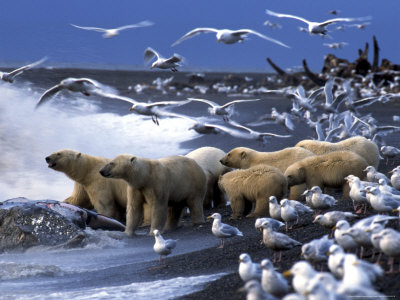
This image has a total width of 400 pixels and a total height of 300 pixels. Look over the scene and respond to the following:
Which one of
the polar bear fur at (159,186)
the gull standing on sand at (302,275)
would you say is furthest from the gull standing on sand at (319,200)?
the gull standing on sand at (302,275)

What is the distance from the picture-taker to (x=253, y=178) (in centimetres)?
1355

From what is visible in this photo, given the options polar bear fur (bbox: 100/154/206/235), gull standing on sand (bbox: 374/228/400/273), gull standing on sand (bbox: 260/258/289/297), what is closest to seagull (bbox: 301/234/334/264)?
gull standing on sand (bbox: 374/228/400/273)

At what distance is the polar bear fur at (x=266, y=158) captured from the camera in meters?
15.1

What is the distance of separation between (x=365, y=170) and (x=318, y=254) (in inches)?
233

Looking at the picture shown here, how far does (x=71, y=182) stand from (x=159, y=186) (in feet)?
30.6

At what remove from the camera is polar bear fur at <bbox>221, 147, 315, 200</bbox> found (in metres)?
15.1

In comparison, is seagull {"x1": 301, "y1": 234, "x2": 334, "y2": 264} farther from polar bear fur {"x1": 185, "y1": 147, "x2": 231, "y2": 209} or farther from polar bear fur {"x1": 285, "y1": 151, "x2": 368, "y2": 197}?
polar bear fur {"x1": 185, "y1": 147, "x2": 231, "y2": 209}

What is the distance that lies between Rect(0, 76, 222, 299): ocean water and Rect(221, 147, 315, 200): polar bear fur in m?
2.77

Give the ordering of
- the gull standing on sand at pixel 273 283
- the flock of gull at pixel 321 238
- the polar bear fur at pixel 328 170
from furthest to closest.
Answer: the polar bear fur at pixel 328 170 < the gull standing on sand at pixel 273 283 < the flock of gull at pixel 321 238

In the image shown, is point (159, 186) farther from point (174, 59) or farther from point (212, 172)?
point (174, 59)

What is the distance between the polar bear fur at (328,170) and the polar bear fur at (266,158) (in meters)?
1.06

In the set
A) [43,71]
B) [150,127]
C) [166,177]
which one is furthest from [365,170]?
[150,127]

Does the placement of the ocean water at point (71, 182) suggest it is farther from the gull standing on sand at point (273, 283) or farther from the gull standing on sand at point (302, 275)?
the gull standing on sand at point (302, 275)

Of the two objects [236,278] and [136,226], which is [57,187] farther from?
[236,278]
